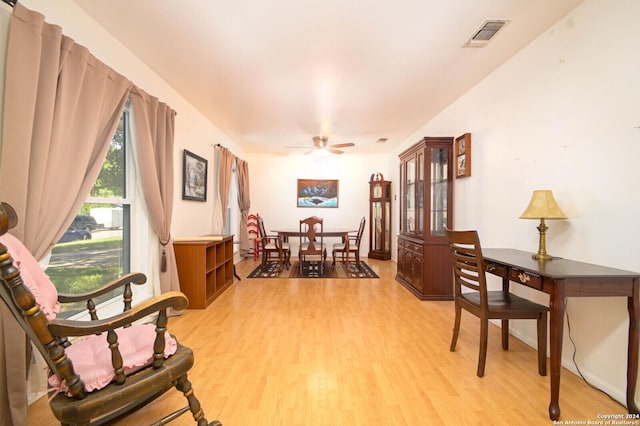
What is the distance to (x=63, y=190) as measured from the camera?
5.47ft

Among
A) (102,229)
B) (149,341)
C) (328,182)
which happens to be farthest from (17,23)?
(328,182)

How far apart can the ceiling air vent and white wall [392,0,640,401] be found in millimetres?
424

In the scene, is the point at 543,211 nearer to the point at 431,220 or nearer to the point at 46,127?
the point at 431,220

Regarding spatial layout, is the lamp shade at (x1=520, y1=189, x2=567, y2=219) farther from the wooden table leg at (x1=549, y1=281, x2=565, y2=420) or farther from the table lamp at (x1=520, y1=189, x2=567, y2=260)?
the wooden table leg at (x1=549, y1=281, x2=565, y2=420)

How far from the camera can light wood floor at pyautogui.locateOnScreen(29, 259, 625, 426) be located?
4.95 feet

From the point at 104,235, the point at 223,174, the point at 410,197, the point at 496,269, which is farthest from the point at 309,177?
the point at 496,269

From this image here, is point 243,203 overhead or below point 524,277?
overhead

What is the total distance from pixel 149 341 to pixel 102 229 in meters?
1.56

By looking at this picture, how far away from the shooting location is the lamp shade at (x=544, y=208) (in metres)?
1.86

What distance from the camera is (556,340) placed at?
4.77 ft

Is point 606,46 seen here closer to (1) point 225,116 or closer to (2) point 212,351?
(2) point 212,351

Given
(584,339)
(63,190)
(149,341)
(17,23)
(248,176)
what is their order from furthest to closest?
(248,176) < (584,339) < (63,190) < (17,23) < (149,341)

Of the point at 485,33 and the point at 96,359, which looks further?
the point at 485,33

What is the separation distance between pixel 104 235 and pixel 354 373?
7.77 ft
